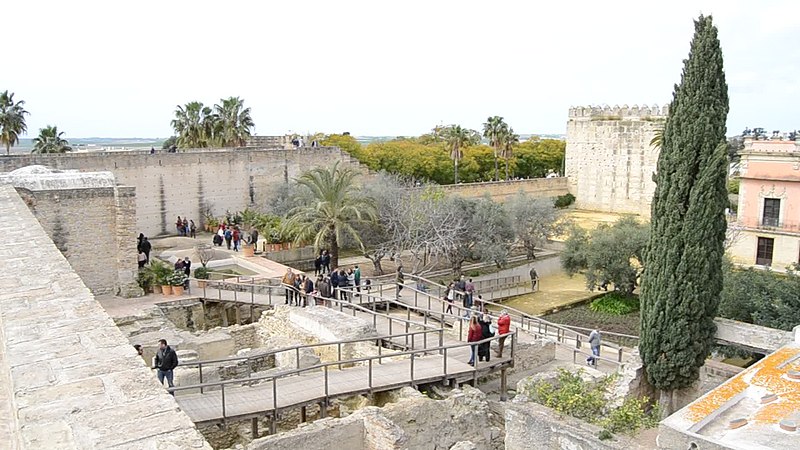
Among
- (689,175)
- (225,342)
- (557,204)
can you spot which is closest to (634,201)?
(557,204)

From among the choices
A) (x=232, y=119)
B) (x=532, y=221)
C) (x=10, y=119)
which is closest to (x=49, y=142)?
(x=10, y=119)

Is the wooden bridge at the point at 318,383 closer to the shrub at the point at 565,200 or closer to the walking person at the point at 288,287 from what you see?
the walking person at the point at 288,287

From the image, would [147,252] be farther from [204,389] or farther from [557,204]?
[557,204]

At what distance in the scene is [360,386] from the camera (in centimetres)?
1105

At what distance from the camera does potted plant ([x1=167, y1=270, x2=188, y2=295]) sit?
19047 millimetres

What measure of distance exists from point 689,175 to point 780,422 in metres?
8.28

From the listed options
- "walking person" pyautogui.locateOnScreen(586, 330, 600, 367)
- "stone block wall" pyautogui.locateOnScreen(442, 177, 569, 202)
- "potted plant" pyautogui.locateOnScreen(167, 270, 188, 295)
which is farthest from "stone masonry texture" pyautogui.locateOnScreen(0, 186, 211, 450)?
"stone block wall" pyautogui.locateOnScreen(442, 177, 569, 202)

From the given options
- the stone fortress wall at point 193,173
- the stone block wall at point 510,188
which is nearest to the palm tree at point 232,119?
the stone fortress wall at point 193,173

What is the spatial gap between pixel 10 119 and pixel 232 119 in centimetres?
1208

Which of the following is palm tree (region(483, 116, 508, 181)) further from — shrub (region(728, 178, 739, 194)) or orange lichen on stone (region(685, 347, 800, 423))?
orange lichen on stone (region(685, 347, 800, 423))

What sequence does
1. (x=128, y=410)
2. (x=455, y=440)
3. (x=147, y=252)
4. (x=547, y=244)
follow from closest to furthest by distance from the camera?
(x=128, y=410), (x=455, y=440), (x=147, y=252), (x=547, y=244)

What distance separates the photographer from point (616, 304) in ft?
89.2

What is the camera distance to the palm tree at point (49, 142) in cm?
3784

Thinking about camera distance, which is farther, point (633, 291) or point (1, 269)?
point (633, 291)
